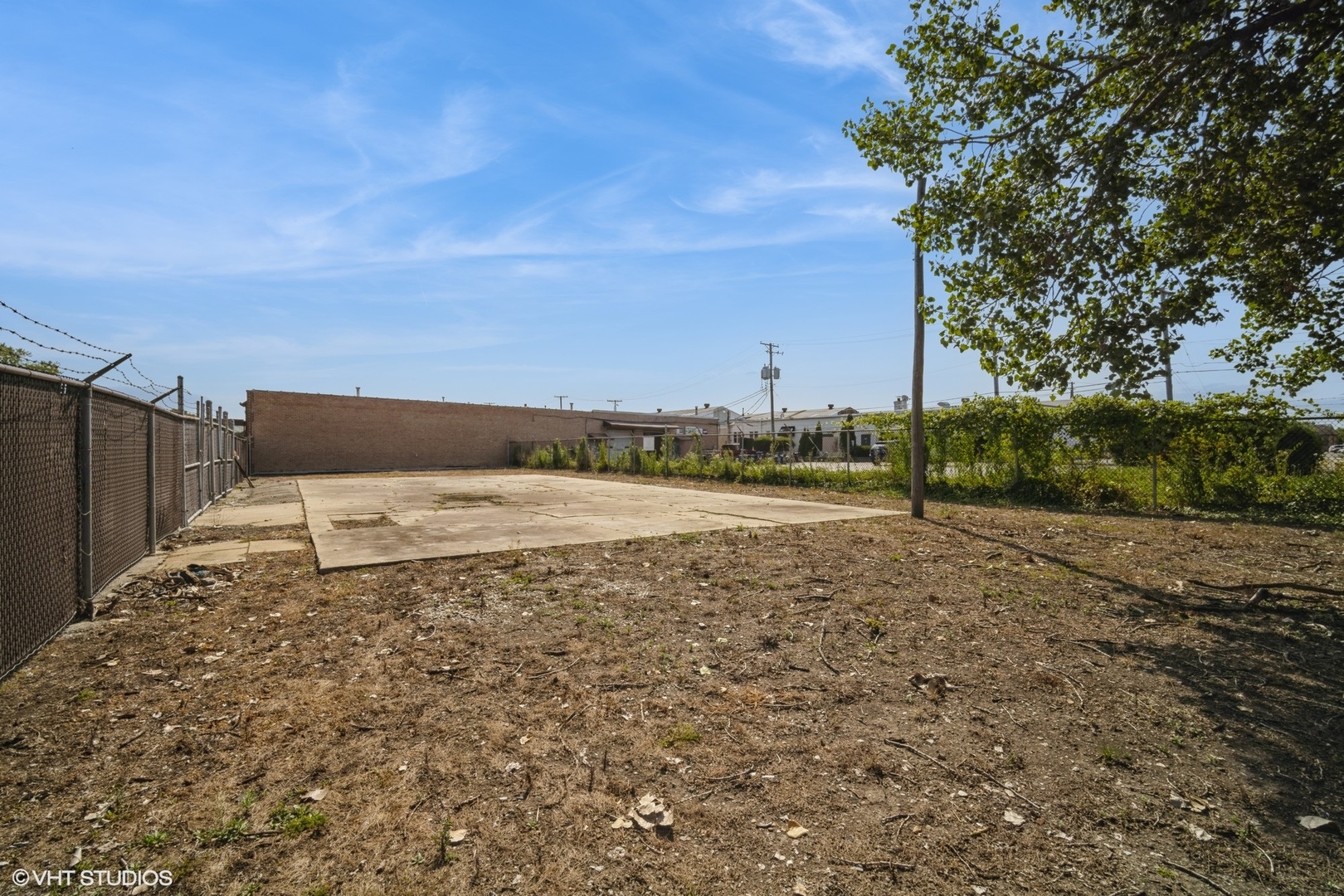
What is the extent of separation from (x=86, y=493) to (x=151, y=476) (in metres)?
2.53

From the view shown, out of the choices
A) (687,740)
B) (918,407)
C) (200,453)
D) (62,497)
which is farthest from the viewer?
(200,453)

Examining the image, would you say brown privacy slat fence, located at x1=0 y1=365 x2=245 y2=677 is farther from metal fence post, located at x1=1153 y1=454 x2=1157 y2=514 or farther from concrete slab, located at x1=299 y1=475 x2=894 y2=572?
metal fence post, located at x1=1153 y1=454 x2=1157 y2=514

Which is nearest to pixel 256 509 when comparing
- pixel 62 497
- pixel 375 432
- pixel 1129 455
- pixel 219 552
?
pixel 219 552

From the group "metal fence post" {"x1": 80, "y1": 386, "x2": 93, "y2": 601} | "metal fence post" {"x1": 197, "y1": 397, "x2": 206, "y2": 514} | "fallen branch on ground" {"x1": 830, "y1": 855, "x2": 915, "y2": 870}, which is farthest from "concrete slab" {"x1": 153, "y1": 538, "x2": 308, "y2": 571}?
"fallen branch on ground" {"x1": 830, "y1": 855, "x2": 915, "y2": 870}

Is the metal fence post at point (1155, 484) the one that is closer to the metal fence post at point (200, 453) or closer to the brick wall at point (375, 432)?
the metal fence post at point (200, 453)

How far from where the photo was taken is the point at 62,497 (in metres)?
3.93

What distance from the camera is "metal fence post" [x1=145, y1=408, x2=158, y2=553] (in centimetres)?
634

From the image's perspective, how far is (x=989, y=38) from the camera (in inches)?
235

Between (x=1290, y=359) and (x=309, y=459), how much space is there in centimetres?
3318

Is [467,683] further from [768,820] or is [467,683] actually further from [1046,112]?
[1046,112]

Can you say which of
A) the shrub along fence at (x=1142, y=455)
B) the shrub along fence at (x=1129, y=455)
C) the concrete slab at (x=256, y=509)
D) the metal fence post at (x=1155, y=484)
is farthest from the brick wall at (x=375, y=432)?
the metal fence post at (x=1155, y=484)

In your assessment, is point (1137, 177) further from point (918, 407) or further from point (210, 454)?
point (210, 454)

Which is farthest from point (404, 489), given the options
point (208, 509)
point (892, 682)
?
point (892, 682)

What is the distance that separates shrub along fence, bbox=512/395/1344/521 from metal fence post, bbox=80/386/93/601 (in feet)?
42.5
